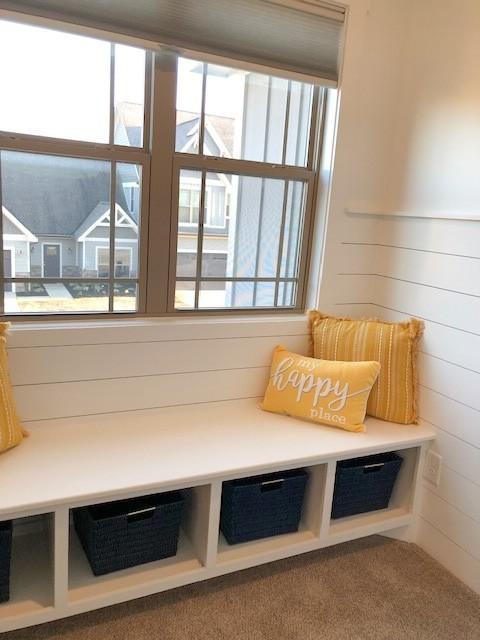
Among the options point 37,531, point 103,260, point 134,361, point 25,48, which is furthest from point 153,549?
point 25,48

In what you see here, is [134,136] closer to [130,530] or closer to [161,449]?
[161,449]

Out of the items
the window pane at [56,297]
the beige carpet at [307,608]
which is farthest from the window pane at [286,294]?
the beige carpet at [307,608]

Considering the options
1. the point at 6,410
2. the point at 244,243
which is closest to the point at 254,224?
the point at 244,243

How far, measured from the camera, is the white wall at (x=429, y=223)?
204 cm

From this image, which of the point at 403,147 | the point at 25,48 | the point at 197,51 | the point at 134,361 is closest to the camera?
the point at 25,48

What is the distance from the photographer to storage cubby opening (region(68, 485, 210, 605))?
1734mm

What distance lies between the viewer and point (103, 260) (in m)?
2.04

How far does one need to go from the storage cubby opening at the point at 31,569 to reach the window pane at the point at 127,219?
91cm

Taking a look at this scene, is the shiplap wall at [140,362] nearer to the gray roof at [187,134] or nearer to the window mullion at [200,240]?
the window mullion at [200,240]

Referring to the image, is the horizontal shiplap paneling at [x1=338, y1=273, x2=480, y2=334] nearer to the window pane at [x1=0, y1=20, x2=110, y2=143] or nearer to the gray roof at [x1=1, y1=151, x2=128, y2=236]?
the gray roof at [x1=1, y1=151, x2=128, y2=236]

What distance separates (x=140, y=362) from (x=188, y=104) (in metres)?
0.99

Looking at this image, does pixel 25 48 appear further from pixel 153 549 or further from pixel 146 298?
pixel 153 549

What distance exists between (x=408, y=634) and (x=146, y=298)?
148 cm

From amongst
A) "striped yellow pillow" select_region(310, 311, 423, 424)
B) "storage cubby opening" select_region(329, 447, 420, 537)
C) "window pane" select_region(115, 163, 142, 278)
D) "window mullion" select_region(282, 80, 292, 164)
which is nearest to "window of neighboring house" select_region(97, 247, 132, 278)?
"window pane" select_region(115, 163, 142, 278)
